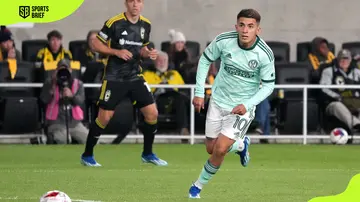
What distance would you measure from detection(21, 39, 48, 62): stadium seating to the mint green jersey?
893 centimetres

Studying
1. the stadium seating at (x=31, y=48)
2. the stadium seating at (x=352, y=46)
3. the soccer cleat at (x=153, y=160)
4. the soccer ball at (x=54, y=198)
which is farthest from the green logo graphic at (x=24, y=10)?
the soccer ball at (x=54, y=198)

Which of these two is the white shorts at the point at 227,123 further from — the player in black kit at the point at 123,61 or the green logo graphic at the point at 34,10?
the green logo graphic at the point at 34,10

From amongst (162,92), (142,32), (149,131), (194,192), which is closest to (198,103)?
(194,192)

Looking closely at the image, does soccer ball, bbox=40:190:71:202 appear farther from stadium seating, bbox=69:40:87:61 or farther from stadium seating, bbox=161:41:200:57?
stadium seating, bbox=161:41:200:57

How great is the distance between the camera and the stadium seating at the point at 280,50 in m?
21.0

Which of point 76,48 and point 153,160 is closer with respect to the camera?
point 153,160

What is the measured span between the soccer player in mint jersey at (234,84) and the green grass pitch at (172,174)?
0.52 metres

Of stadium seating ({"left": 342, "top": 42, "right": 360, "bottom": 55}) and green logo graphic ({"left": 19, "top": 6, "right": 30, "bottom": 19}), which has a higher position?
green logo graphic ({"left": 19, "top": 6, "right": 30, "bottom": 19})

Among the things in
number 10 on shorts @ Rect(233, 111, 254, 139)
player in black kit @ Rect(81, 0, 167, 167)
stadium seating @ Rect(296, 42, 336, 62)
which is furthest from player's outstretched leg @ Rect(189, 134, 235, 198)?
stadium seating @ Rect(296, 42, 336, 62)

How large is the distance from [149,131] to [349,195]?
3.75 metres

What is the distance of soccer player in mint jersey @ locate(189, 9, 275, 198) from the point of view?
11398 millimetres

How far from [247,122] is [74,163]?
470 centimetres

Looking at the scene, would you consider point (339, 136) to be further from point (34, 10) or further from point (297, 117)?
point (34, 10)

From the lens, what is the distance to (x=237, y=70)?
11.8m
